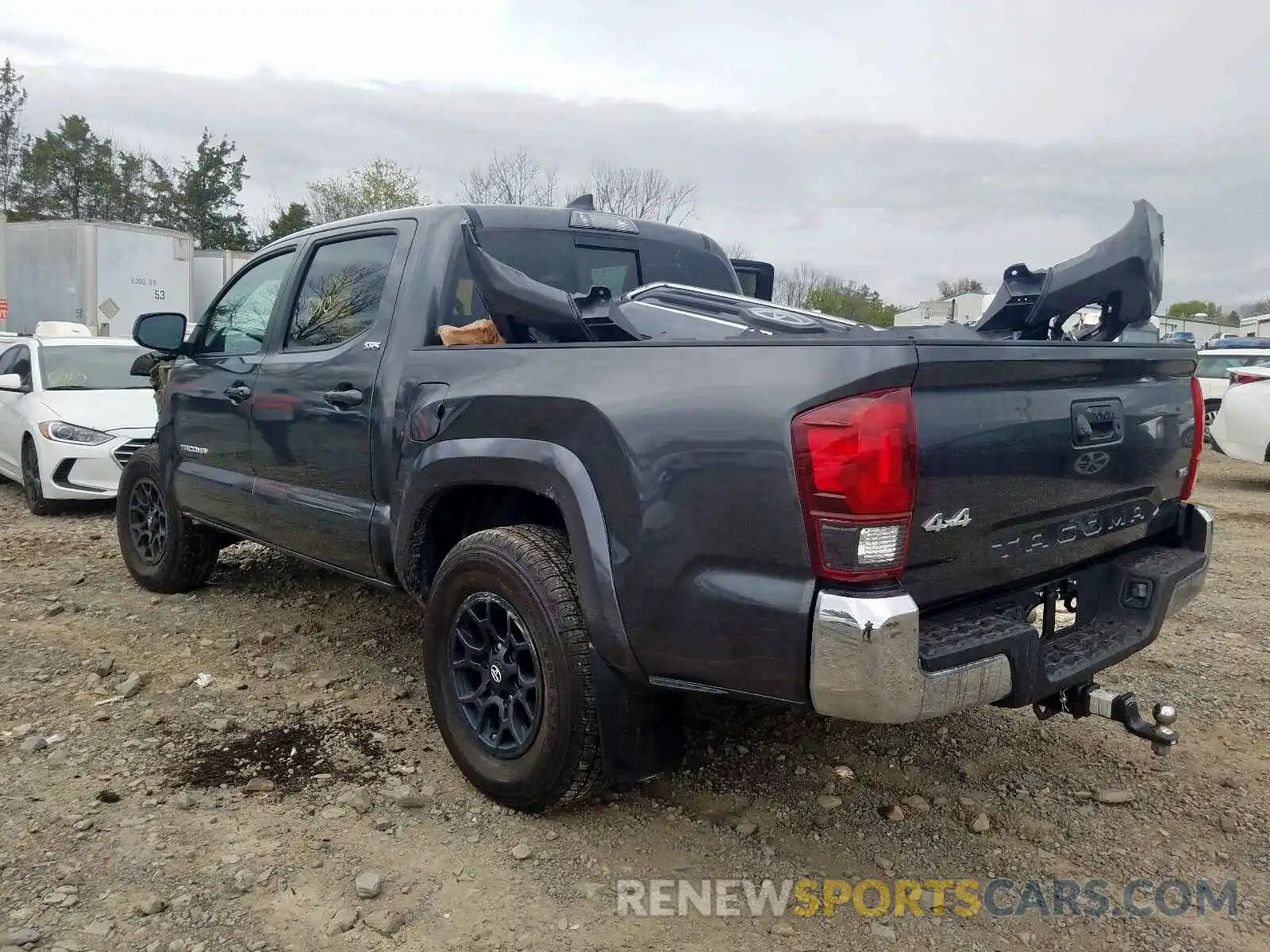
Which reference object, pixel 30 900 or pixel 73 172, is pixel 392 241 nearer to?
pixel 30 900

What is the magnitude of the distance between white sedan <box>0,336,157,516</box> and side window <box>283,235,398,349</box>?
421cm

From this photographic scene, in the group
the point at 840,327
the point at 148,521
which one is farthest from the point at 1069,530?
the point at 148,521

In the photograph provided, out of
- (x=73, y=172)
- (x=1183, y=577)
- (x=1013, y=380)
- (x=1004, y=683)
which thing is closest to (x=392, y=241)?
(x=1013, y=380)

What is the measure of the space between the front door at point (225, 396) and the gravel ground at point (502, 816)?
2.33ft

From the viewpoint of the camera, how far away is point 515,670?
2916mm

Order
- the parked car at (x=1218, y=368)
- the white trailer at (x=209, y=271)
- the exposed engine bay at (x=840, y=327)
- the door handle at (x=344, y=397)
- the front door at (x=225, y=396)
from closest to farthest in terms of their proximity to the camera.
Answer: the exposed engine bay at (x=840, y=327) < the door handle at (x=344, y=397) < the front door at (x=225, y=396) < the parked car at (x=1218, y=368) < the white trailer at (x=209, y=271)

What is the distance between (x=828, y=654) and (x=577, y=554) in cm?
76

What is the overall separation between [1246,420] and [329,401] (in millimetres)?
9757

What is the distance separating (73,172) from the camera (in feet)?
149

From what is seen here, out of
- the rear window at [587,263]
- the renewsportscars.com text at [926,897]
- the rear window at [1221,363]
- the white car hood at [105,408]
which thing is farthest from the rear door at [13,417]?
the rear window at [1221,363]

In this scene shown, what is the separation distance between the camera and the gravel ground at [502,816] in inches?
97.7

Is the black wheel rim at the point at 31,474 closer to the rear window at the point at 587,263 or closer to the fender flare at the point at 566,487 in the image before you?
the rear window at the point at 587,263

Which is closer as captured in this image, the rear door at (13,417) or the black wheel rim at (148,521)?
the black wheel rim at (148,521)

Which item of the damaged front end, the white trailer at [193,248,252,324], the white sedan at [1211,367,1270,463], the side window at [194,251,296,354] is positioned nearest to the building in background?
the white trailer at [193,248,252,324]
